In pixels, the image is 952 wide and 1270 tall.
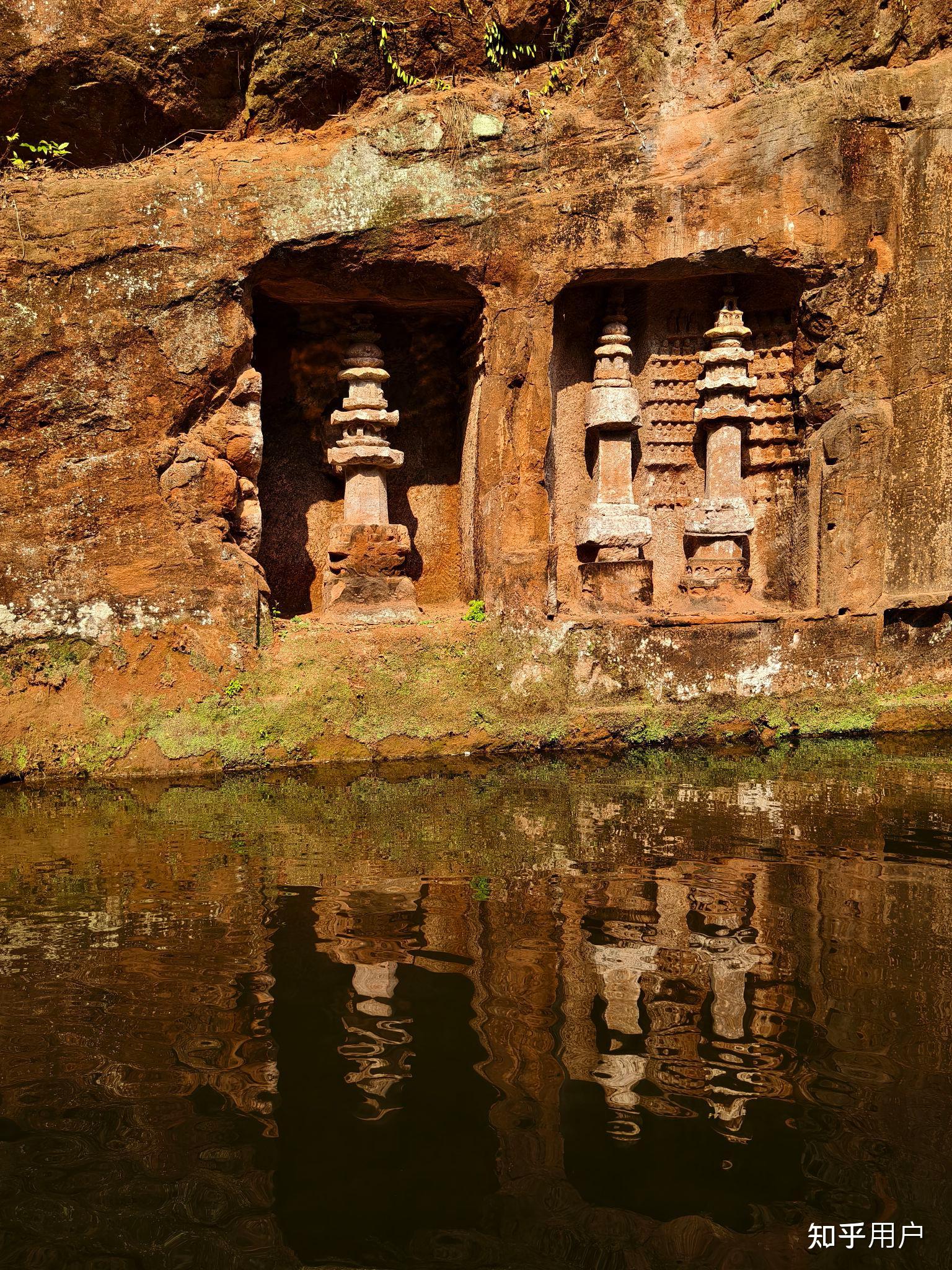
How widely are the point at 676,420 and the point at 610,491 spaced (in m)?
0.97

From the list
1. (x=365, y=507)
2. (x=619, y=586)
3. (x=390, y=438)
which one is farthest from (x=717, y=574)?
(x=390, y=438)

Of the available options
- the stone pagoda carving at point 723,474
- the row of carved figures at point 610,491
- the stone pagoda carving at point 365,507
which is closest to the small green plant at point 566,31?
the row of carved figures at point 610,491

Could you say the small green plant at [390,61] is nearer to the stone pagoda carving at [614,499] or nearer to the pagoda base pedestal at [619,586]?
the stone pagoda carving at [614,499]

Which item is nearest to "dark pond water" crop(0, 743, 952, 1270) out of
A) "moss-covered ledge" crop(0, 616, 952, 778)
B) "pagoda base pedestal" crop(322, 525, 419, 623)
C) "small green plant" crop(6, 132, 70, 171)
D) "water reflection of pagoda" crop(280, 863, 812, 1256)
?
"water reflection of pagoda" crop(280, 863, 812, 1256)

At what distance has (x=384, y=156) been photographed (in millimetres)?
7316

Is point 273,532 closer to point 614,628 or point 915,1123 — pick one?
point 614,628

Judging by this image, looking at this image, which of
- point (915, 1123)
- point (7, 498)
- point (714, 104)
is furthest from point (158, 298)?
point (915, 1123)

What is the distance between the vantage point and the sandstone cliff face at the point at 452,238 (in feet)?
22.7

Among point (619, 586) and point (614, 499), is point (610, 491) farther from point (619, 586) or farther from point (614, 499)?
point (619, 586)

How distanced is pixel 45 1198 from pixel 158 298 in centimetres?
624

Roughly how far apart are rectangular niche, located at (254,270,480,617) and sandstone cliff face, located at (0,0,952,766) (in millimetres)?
285

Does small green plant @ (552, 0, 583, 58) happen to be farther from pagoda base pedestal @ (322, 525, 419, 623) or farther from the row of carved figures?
pagoda base pedestal @ (322, 525, 419, 623)

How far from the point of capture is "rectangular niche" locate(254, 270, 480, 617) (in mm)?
8445

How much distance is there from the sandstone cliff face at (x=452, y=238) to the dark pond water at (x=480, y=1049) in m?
3.13
